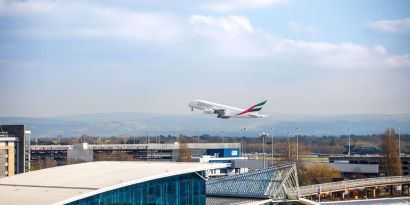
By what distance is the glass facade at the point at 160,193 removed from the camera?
34.9m

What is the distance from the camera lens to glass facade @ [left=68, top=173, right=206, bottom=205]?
1373 inches

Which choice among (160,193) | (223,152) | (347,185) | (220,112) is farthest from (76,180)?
(223,152)

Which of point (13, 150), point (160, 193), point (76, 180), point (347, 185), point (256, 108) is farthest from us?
point (256, 108)

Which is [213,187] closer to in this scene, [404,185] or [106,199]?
[106,199]

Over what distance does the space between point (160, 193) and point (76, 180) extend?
4.53m

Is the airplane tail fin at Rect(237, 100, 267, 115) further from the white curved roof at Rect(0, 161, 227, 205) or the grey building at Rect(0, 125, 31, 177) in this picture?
the white curved roof at Rect(0, 161, 227, 205)

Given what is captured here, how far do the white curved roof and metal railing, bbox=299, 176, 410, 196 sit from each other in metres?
32.1

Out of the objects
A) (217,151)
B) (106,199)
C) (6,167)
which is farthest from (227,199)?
(217,151)

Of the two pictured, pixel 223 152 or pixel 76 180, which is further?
pixel 223 152

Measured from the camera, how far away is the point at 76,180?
125 feet

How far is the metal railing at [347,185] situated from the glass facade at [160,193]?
1252 inches

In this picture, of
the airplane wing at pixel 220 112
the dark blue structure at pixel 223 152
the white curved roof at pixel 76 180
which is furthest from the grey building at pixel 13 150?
the dark blue structure at pixel 223 152

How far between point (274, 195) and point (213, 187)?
5.60 metres

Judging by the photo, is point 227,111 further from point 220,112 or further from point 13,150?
point 13,150
